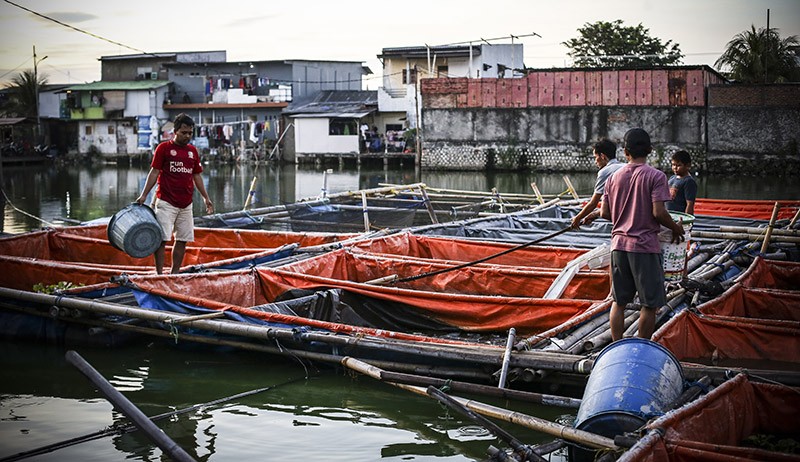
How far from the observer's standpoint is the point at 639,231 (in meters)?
4.78

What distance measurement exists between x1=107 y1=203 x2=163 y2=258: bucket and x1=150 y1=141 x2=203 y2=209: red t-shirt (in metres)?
0.23

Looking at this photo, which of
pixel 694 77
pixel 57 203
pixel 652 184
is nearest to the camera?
pixel 652 184

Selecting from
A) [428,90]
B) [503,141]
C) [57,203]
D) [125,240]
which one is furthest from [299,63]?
[125,240]

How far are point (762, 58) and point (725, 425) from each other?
30491 mm

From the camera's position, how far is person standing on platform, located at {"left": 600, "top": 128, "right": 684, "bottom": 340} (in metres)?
4.76

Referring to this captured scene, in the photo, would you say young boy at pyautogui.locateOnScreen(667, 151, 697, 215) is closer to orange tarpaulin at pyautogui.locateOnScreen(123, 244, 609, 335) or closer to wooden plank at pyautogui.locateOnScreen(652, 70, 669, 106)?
orange tarpaulin at pyautogui.locateOnScreen(123, 244, 609, 335)

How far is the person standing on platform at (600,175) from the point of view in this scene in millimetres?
5695

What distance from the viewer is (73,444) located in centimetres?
448

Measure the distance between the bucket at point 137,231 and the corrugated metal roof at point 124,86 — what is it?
36.3 m

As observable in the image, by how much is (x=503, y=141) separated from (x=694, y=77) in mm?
7315

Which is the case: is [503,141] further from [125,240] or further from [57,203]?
[125,240]

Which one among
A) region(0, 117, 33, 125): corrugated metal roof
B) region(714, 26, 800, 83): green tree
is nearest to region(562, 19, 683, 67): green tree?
region(714, 26, 800, 83): green tree

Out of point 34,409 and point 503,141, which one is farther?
point 503,141

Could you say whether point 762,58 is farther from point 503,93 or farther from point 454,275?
point 454,275
